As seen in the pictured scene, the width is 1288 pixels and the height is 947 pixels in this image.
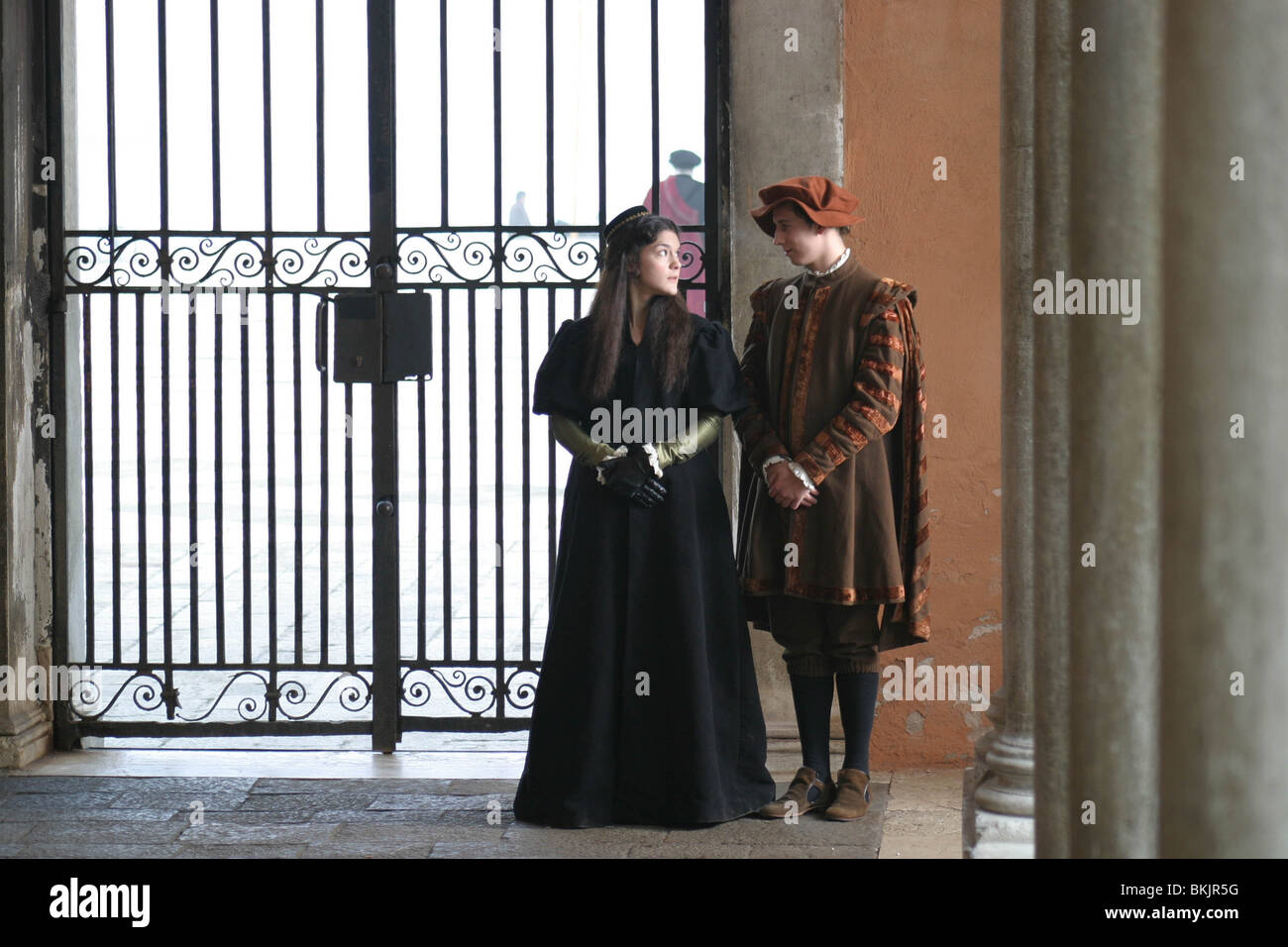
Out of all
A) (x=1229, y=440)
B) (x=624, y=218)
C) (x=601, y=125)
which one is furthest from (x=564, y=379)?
(x=1229, y=440)

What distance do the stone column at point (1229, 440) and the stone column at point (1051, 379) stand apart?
14.4 inches

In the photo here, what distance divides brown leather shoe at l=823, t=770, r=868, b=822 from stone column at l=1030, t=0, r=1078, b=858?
1711mm

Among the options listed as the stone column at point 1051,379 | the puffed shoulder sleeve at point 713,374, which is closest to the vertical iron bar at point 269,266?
the puffed shoulder sleeve at point 713,374

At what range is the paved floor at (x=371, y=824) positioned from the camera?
13.0 ft

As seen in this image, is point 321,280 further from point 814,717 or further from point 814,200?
point 814,717

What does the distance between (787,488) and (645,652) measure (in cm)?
57

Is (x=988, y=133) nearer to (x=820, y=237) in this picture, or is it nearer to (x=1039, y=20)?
(x=820, y=237)

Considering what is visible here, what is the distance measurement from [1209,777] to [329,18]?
379 centimetres

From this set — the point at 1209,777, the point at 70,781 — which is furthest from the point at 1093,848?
the point at 70,781

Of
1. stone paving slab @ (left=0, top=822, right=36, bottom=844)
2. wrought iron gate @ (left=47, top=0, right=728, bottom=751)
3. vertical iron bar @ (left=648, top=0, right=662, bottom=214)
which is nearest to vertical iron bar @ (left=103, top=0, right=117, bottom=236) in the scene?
wrought iron gate @ (left=47, top=0, right=728, bottom=751)

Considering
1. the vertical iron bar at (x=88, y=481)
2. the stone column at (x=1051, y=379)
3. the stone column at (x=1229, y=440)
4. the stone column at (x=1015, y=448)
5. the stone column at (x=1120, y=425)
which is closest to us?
the stone column at (x=1229, y=440)

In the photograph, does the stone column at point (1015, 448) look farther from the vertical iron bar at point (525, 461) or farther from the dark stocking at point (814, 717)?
the vertical iron bar at point (525, 461)

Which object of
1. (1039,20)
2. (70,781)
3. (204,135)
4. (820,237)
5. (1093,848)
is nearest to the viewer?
(1093,848)

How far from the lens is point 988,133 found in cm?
464
